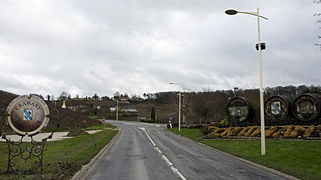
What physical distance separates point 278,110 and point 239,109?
4.79 m

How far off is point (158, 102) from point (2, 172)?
406ft

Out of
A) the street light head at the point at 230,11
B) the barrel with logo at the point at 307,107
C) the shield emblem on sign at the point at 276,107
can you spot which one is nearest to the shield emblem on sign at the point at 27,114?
the street light head at the point at 230,11

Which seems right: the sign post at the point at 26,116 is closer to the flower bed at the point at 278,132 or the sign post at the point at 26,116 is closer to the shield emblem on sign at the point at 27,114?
the shield emblem on sign at the point at 27,114

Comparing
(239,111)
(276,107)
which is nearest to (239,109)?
(239,111)

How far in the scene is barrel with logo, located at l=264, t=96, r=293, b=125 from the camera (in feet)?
79.9

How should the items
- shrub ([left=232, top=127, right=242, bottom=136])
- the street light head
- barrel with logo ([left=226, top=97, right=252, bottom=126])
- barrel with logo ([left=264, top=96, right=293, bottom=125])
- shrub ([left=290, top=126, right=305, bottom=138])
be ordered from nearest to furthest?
the street light head → shrub ([left=290, top=126, right=305, bottom=138]) → barrel with logo ([left=264, top=96, right=293, bottom=125]) → shrub ([left=232, top=127, right=242, bottom=136]) → barrel with logo ([left=226, top=97, right=252, bottom=126])

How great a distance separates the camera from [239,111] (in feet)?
95.0

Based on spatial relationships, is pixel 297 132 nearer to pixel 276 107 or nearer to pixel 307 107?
pixel 307 107

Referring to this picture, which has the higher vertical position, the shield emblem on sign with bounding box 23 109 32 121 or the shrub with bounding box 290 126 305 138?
the shield emblem on sign with bounding box 23 109 32 121

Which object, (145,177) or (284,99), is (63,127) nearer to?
(284,99)

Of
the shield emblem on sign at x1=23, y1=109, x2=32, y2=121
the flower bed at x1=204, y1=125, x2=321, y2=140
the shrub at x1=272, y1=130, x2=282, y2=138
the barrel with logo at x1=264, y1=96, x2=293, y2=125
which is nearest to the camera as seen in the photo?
the shield emblem on sign at x1=23, y1=109, x2=32, y2=121

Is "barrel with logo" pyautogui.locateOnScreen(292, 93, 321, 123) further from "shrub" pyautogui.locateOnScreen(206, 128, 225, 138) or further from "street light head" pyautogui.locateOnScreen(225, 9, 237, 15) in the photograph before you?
"street light head" pyautogui.locateOnScreen(225, 9, 237, 15)

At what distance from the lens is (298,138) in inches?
782

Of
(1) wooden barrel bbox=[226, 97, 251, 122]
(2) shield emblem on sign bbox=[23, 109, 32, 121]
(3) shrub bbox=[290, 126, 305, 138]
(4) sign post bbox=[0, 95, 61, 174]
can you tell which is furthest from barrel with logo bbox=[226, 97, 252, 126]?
(2) shield emblem on sign bbox=[23, 109, 32, 121]
